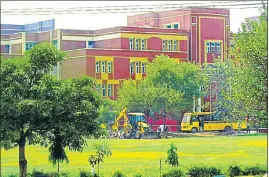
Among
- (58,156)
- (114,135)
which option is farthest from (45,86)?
(114,135)

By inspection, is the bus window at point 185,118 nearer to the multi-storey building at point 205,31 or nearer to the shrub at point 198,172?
the multi-storey building at point 205,31

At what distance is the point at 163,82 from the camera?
165 ft

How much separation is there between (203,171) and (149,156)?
948 cm

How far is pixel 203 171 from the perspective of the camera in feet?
71.0

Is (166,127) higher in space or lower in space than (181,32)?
lower

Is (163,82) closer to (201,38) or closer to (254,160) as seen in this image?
(201,38)

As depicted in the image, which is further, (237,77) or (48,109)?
(237,77)

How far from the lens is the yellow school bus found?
51.2 metres

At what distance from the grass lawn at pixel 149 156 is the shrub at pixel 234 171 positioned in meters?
0.68

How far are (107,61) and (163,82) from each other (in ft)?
15.7

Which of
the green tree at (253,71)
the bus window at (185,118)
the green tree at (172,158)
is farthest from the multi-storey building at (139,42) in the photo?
the green tree at (253,71)

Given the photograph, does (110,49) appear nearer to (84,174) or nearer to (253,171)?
(253,171)

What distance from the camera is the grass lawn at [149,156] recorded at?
986 inches

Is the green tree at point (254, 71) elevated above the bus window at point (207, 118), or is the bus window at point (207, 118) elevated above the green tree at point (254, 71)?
the green tree at point (254, 71)
